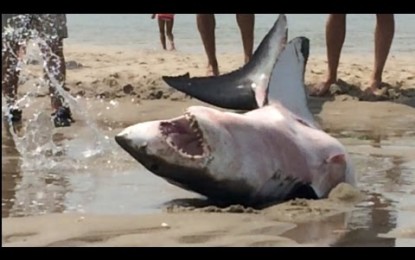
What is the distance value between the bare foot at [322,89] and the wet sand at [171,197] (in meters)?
0.12

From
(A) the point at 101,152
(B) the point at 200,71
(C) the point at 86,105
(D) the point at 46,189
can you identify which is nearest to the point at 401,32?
(B) the point at 200,71

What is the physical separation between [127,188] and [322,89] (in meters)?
4.30

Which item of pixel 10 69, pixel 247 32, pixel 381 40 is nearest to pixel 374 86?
pixel 381 40

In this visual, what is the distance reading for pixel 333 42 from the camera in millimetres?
9109

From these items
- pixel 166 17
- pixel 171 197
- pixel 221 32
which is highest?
pixel 171 197

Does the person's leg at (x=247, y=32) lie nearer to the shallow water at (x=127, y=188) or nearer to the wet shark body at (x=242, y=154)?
the shallow water at (x=127, y=188)

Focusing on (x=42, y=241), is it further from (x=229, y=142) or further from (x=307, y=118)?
(x=307, y=118)

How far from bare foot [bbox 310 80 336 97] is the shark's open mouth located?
4.49 m

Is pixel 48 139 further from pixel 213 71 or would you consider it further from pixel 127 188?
pixel 213 71

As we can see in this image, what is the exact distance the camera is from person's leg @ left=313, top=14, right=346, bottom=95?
9.07 meters

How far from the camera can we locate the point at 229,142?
458 centimetres

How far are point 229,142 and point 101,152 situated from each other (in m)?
1.78

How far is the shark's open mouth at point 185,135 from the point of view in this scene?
4.51 meters

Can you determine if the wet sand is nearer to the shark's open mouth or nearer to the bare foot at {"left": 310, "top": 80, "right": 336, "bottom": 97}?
the bare foot at {"left": 310, "top": 80, "right": 336, "bottom": 97}
